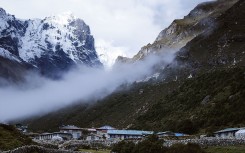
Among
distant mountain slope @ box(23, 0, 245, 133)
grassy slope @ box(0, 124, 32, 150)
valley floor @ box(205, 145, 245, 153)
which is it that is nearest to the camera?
valley floor @ box(205, 145, 245, 153)

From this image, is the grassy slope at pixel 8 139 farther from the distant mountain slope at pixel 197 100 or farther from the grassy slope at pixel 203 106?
the grassy slope at pixel 203 106

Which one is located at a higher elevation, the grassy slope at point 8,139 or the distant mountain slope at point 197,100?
the distant mountain slope at point 197,100

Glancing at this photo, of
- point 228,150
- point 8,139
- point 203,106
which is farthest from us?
point 203,106

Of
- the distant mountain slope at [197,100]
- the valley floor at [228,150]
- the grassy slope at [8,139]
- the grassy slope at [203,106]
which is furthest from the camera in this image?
the distant mountain slope at [197,100]

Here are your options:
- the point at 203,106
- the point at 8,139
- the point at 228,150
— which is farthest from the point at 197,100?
the point at 8,139

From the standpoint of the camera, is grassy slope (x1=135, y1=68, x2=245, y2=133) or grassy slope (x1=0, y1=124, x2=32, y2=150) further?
grassy slope (x1=135, y1=68, x2=245, y2=133)

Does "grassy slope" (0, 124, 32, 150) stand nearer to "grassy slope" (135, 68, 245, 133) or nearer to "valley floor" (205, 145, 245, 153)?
"valley floor" (205, 145, 245, 153)

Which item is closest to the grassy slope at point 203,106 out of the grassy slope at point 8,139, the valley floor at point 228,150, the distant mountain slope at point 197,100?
the distant mountain slope at point 197,100

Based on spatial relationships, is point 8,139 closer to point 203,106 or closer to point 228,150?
point 228,150

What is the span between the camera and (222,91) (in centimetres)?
12794

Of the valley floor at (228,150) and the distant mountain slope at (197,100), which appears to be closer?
the valley floor at (228,150)

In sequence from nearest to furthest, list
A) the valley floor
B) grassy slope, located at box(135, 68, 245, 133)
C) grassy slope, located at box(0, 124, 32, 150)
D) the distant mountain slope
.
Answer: the valley floor < grassy slope, located at box(0, 124, 32, 150) < grassy slope, located at box(135, 68, 245, 133) < the distant mountain slope

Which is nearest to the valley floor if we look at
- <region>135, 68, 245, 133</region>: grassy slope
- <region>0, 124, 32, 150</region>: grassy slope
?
<region>0, 124, 32, 150</region>: grassy slope

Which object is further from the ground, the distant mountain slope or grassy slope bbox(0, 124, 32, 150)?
the distant mountain slope
